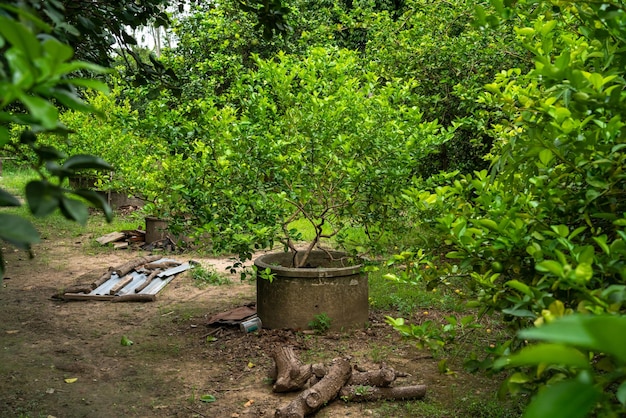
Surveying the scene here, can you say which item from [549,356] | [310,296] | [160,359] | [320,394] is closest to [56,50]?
[549,356]

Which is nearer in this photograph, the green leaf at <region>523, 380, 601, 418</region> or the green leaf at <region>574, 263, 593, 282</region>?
the green leaf at <region>523, 380, 601, 418</region>

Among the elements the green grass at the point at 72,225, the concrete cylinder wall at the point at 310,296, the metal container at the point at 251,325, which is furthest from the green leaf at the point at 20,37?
the green grass at the point at 72,225

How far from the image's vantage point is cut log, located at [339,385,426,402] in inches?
171

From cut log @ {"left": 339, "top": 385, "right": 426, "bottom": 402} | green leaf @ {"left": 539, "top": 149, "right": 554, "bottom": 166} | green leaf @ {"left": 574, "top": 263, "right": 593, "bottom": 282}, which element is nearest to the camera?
green leaf @ {"left": 574, "top": 263, "right": 593, "bottom": 282}

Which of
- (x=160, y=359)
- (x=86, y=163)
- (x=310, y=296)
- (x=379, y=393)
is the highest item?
(x=86, y=163)

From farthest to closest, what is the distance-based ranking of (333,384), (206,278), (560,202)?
(206,278), (333,384), (560,202)

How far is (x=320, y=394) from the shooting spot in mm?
4188

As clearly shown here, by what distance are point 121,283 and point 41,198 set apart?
24.6ft

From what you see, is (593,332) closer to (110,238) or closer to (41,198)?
(41,198)

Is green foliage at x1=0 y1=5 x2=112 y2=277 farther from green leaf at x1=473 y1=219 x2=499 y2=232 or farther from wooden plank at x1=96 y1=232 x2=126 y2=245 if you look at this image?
wooden plank at x1=96 y1=232 x2=126 y2=245

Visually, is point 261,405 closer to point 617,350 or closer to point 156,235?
point 617,350

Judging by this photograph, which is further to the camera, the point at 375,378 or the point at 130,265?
the point at 130,265

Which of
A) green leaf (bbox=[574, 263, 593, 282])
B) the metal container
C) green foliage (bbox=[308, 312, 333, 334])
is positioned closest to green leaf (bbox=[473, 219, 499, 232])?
green leaf (bbox=[574, 263, 593, 282])

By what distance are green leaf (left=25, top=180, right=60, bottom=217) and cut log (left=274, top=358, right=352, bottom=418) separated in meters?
3.26
